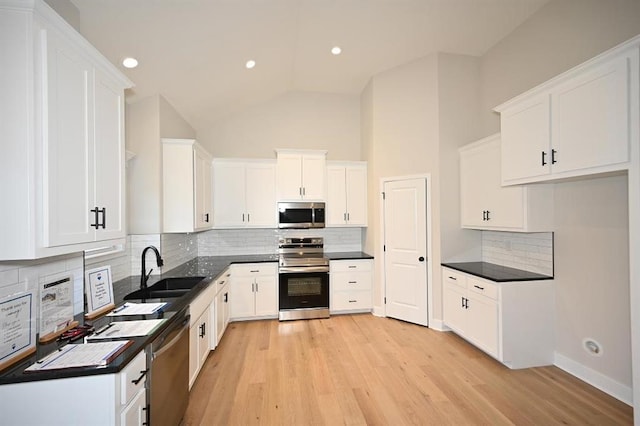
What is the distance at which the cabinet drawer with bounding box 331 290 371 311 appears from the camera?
4348 mm

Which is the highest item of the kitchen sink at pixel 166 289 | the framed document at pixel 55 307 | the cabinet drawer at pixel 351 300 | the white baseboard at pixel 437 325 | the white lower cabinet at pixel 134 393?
the framed document at pixel 55 307

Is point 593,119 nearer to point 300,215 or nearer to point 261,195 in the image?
point 300,215

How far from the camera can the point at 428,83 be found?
3969mm

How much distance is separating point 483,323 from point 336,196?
2.66 metres

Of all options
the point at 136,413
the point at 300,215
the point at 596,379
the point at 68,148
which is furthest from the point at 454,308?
the point at 68,148

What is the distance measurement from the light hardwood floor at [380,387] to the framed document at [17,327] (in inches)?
51.1

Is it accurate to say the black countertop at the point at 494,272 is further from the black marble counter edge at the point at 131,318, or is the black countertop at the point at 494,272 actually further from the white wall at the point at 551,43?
the black marble counter edge at the point at 131,318

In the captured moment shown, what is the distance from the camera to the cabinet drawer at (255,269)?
411 cm

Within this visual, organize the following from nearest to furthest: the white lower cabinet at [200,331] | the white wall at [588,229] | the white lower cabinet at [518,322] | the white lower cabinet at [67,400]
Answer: the white lower cabinet at [67,400]
the white wall at [588,229]
the white lower cabinet at [200,331]
the white lower cabinet at [518,322]

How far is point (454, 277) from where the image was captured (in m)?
3.56

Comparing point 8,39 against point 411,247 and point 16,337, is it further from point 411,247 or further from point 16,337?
point 411,247

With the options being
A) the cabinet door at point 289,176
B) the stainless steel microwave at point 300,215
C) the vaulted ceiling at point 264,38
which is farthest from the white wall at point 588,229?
the cabinet door at point 289,176

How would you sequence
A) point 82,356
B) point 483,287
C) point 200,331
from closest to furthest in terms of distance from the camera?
point 82,356, point 200,331, point 483,287

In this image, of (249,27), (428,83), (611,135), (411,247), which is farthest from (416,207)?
(249,27)
